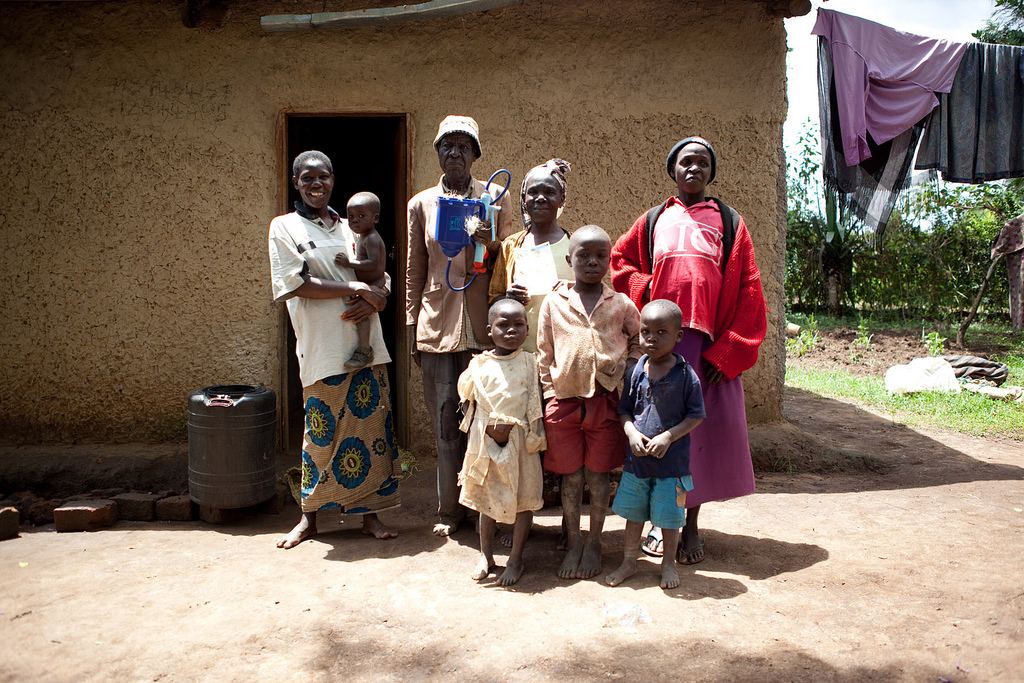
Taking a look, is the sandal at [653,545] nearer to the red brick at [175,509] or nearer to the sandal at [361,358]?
the sandal at [361,358]

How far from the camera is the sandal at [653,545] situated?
10.5ft

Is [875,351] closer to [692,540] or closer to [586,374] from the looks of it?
[692,540]

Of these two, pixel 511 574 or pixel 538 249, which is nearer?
pixel 511 574

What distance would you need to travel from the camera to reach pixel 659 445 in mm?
2727

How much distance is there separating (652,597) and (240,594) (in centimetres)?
163

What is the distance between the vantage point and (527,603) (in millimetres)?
2725

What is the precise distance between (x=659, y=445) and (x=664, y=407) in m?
0.16

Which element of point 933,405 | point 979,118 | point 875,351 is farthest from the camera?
point 875,351

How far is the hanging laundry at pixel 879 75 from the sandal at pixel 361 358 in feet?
11.7

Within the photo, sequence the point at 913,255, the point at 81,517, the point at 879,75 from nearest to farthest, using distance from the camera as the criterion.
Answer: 1. the point at 81,517
2. the point at 879,75
3. the point at 913,255

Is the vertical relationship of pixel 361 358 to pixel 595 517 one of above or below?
above

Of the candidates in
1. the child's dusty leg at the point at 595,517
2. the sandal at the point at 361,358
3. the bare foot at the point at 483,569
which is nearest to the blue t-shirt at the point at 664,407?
the child's dusty leg at the point at 595,517

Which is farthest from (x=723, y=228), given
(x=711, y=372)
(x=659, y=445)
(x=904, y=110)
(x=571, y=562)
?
(x=904, y=110)

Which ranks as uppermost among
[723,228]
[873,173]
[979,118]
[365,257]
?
[979,118]
